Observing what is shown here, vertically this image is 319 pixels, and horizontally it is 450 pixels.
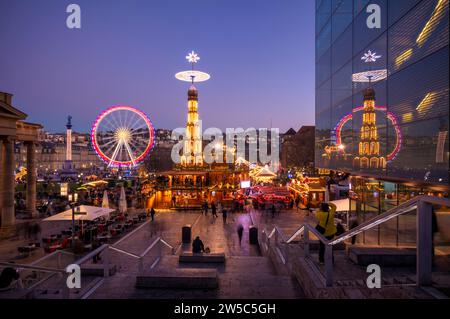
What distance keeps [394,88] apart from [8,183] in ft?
80.9

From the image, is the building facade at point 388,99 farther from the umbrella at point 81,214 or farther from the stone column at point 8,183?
the stone column at point 8,183

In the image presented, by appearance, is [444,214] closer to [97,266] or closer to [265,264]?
[265,264]

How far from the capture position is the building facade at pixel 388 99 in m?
7.70

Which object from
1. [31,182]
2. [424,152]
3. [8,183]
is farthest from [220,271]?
[31,182]

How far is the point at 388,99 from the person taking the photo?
34.7 ft

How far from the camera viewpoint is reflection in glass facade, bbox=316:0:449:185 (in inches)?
299

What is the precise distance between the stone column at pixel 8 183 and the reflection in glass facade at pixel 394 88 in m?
21.2

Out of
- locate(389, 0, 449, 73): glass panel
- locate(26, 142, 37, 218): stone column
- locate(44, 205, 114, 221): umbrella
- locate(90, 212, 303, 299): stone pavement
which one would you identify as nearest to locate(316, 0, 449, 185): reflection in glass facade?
locate(389, 0, 449, 73): glass panel

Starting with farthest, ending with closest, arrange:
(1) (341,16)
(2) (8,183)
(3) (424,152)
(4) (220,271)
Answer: (2) (8,183)
(1) (341,16)
(4) (220,271)
(3) (424,152)

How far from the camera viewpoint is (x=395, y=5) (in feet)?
31.9

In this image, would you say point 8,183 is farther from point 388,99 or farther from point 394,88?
point 394,88

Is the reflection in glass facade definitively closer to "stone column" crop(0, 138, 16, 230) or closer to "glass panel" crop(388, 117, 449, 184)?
"glass panel" crop(388, 117, 449, 184)

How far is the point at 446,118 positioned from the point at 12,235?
2430 cm

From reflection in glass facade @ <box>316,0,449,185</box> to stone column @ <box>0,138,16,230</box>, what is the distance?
69.5 feet
